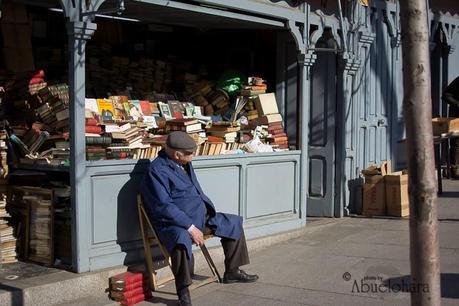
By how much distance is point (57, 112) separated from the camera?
6.48 metres

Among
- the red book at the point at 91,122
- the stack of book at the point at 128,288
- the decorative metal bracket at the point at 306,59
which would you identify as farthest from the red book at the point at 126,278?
the decorative metal bracket at the point at 306,59

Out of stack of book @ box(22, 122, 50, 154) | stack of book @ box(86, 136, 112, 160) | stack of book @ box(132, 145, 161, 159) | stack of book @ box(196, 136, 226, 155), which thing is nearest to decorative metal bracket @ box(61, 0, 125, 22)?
stack of book @ box(86, 136, 112, 160)

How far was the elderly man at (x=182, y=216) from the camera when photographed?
5.55m

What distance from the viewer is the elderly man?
18.2 ft

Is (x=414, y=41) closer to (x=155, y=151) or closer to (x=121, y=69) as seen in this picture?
(x=155, y=151)

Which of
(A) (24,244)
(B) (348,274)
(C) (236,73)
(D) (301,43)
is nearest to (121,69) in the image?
(C) (236,73)

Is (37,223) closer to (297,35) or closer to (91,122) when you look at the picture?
(91,122)

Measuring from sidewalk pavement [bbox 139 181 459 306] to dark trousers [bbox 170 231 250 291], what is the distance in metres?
0.23

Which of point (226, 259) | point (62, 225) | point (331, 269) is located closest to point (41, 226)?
point (62, 225)

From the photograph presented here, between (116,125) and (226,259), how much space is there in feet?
5.56

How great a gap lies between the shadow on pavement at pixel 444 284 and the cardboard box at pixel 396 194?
2.82 m

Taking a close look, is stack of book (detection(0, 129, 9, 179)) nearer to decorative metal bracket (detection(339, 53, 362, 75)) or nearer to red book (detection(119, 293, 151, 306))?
red book (detection(119, 293, 151, 306))

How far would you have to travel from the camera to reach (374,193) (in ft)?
30.8

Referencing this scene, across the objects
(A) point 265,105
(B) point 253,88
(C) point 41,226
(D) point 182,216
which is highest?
(B) point 253,88
